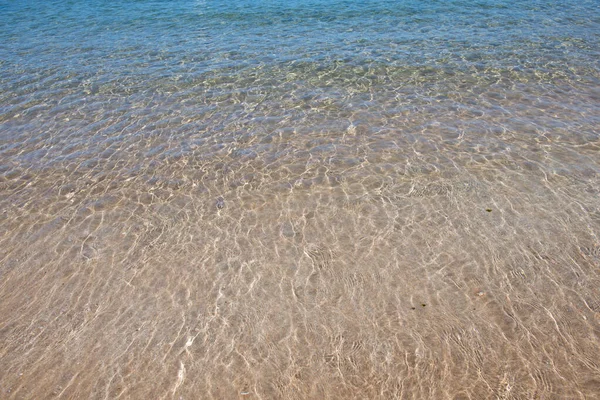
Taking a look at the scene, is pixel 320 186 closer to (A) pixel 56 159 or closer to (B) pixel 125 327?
(B) pixel 125 327

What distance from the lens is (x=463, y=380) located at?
3760mm

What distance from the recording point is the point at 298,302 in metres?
4.59

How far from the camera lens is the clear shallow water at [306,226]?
3.97 m

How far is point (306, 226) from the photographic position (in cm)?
562

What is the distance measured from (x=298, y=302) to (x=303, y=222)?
54.0 inches

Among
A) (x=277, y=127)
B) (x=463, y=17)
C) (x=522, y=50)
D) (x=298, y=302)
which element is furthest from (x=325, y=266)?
(x=463, y=17)

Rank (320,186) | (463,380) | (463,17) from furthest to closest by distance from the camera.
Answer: (463,17) < (320,186) < (463,380)

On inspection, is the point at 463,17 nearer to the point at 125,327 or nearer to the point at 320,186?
the point at 320,186

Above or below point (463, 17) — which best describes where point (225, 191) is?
below

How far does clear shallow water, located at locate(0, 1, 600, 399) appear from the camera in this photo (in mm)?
3973

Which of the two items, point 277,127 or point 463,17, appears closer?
point 277,127

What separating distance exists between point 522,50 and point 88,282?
1151cm

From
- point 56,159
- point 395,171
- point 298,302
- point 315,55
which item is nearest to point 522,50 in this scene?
point 315,55

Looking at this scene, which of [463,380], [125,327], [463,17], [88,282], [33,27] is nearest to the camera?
[463,380]
